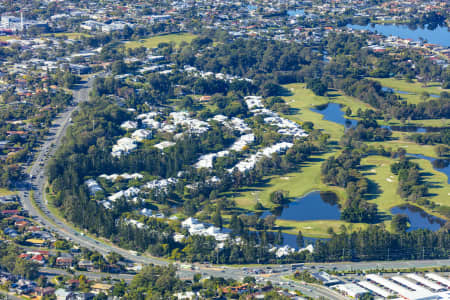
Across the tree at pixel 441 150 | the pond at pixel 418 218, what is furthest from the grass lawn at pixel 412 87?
the pond at pixel 418 218

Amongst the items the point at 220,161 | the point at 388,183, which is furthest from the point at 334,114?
the point at 220,161

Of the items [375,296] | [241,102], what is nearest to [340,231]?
[375,296]

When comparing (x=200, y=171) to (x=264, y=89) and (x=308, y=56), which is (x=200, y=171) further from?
(x=308, y=56)

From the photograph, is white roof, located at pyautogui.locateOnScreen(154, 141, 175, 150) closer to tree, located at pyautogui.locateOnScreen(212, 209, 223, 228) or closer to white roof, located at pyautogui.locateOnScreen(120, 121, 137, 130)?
white roof, located at pyautogui.locateOnScreen(120, 121, 137, 130)

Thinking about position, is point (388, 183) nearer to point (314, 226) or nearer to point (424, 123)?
point (314, 226)

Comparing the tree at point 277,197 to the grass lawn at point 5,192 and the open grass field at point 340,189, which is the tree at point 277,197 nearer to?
the open grass field at point 340,189
